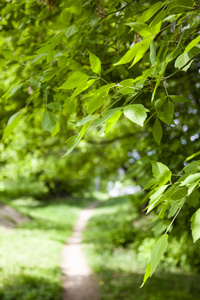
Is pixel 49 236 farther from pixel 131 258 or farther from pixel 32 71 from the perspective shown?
pixel 32 71

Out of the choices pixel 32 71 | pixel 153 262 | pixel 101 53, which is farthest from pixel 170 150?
pixel 153 262

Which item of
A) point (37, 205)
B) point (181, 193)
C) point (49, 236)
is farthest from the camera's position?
point (37, 205)

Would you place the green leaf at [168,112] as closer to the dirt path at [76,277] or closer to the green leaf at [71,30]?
the green leaf at [71,30]

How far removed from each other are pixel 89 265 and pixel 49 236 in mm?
3833

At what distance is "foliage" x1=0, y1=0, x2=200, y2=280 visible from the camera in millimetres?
938

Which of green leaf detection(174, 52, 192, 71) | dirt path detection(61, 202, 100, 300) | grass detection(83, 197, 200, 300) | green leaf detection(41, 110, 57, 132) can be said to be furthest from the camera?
dirt path detection(61, 202, 100, 300)

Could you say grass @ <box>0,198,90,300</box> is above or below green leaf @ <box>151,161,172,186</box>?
below

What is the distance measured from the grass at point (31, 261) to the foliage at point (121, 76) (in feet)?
15.6

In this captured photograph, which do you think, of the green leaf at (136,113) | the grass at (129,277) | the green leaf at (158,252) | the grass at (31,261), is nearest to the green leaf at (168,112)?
the green leaf at (136,113)

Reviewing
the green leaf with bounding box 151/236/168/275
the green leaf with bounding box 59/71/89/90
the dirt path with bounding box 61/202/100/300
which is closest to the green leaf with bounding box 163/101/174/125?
the green leaf with bounding box 59/71/89/90

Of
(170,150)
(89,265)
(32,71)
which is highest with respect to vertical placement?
(32,71)

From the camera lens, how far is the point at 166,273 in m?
8.45

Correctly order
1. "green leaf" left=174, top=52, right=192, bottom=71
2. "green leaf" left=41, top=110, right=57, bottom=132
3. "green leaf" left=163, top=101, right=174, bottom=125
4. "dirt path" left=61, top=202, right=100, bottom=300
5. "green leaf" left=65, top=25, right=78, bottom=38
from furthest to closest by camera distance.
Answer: "dirt path" left=61, top=202, right=100, bottom=300 → "green leaf" left=41, top=110, right=57, bottom=132 → "green leaf" left=65, top=25, right=78, bottom=38 → "green leaf" left=163, top=101, right=174, bottom=125 → "green leaf" left=174, top=52, right=192, bottom=71

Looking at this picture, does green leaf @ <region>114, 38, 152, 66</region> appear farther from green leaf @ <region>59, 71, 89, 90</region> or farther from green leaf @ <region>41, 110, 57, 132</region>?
green leaf @ <region>41, 110, 57, 132</region>
